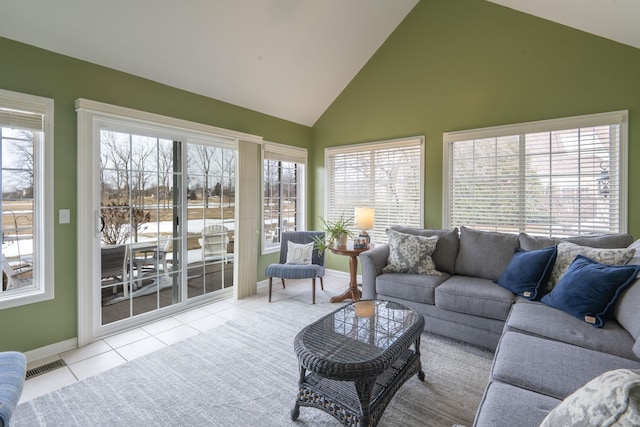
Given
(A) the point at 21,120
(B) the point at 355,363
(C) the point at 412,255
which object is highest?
(A) the point at 21,120

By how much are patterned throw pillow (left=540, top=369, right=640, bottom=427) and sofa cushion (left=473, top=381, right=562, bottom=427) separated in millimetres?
546

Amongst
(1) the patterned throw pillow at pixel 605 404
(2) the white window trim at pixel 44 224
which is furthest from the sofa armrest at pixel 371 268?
(2) the white window trim at pixel 44 224

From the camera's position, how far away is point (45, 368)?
247 cm

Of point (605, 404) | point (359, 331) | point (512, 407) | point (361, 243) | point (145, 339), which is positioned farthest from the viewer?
point (361, 243)

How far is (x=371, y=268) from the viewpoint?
3.31 m

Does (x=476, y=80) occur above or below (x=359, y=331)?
above

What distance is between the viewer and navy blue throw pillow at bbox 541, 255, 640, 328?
203cm

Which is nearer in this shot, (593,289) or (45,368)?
(593,289)

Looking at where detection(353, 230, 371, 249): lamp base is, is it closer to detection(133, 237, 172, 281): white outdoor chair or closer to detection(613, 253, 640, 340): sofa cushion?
detection(133, 237, 172, 281): white outdoor chair

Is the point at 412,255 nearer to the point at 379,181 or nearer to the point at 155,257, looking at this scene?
the point at 379,181

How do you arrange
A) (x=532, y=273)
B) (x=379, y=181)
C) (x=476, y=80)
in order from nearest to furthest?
(x=532, y=273), (x=476, y=80), (x=379, y=181)

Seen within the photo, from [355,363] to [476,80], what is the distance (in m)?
3.69

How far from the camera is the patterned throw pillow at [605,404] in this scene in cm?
57

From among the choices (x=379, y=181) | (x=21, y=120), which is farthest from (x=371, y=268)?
(x=21, y=120)
